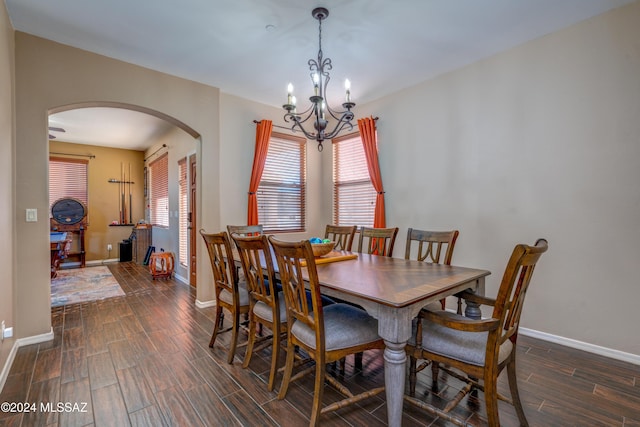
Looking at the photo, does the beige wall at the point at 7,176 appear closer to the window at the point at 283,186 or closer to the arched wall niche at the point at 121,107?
the arched wall niche at the point at 121,107

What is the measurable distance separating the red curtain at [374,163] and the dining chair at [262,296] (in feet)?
6.94

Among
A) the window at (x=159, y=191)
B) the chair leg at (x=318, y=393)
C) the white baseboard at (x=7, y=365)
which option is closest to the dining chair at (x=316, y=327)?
the chair leg at (x=318, y=393)

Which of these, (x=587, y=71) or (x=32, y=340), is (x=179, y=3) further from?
(x=587, y=71)

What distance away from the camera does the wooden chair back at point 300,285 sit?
155 centimetres

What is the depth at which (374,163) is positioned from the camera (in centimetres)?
407

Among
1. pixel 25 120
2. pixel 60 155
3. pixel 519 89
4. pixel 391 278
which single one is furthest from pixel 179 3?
pixel 60 155

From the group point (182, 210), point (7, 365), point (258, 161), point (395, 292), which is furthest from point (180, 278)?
point (395, 292)

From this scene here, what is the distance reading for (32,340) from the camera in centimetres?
268

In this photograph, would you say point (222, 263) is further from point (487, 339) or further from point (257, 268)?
point (487, 339)

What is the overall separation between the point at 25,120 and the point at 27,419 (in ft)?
8.05

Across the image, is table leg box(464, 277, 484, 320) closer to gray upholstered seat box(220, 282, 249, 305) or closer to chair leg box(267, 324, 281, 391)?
chair leg box(267, 324, 281, 391)

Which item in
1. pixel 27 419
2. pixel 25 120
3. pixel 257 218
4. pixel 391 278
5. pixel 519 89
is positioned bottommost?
pixel 27 419

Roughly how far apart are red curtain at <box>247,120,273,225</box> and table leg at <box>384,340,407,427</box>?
3002mm

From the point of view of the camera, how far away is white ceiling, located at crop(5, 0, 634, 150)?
7.64 feet
